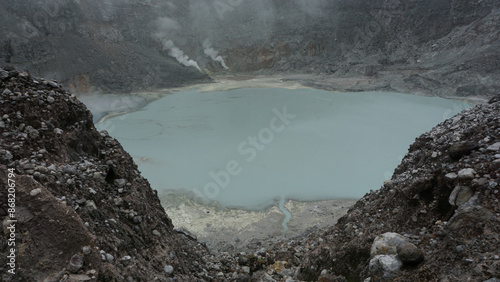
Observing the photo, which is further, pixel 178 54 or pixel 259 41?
pixel 259 41

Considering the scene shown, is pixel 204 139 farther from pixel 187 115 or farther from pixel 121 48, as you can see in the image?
pixel 121 48

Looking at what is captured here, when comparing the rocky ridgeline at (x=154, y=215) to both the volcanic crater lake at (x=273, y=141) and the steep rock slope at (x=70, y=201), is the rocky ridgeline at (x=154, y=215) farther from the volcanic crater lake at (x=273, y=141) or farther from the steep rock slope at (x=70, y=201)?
the volcanic crater lake at (x=273, y=141)

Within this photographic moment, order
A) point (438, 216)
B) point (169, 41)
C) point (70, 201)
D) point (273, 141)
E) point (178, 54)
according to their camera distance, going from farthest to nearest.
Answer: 1. point (169, 41)
2. point (178, 54)
3. point (273, 141)
4. point (438, 216)
5. point (70, 201)

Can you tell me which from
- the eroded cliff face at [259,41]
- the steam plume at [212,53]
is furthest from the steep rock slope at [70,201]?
the steam plume at [212,53]

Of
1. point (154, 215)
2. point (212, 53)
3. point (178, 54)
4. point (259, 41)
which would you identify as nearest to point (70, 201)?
point (154, 215)

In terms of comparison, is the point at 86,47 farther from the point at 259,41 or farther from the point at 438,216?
the point at 438,216

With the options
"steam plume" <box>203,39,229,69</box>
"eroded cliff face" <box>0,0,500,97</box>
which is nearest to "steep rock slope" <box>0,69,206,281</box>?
"eroded cliff face" <box>0,0,500,97</box>

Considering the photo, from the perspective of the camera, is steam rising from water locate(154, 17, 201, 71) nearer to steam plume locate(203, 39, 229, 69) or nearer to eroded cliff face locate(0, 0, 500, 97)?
eroded cliff face locate(0, 0, 500, 97)
